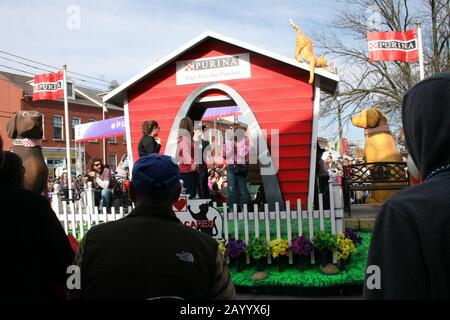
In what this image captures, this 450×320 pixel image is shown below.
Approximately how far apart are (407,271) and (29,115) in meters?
5.04

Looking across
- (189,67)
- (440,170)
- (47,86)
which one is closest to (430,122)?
(440,170)

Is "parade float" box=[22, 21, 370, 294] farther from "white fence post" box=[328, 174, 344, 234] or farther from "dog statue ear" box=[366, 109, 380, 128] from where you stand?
"dog statue ear" box=[366, 109, 380, 128]

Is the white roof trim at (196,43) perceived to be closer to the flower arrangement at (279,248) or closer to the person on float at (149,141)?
the person on float at (149,141)

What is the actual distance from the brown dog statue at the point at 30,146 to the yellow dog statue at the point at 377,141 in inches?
265

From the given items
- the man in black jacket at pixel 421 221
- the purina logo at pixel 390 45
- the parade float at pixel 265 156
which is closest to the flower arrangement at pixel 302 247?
the parade float at pixel 265 156

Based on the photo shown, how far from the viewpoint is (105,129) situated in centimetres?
1802

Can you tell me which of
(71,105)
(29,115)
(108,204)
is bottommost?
(108,204)

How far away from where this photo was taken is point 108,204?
11.6m

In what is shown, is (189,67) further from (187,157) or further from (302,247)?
(302,247)

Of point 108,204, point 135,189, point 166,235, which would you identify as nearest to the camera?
point 166,235

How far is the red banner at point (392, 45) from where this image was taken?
10.2 m
